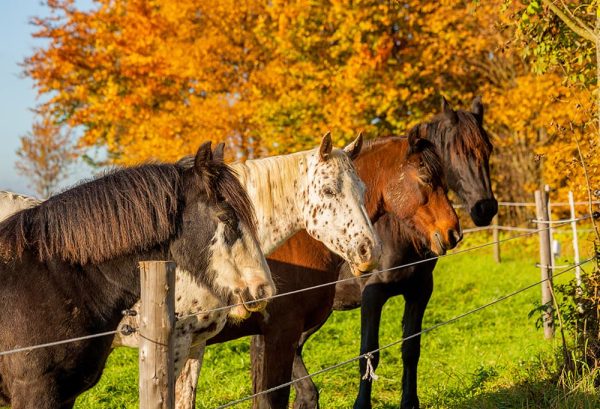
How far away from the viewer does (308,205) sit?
16.0 ft

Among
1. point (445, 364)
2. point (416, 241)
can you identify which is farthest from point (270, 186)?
point (445, 364)

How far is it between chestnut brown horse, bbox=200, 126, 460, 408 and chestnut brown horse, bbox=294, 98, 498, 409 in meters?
0.14

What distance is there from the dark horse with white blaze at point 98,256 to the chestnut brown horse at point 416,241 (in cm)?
233

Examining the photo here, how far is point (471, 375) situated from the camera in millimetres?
7281

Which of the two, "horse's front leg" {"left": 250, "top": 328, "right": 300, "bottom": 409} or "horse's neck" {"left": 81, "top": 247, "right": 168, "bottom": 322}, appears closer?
"horse's neck" {"left": 81, "top": 247, "right": 168, "bottom": 322}

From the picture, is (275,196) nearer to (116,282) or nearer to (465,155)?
(116,282)

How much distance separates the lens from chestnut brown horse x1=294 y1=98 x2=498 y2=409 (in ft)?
19.7

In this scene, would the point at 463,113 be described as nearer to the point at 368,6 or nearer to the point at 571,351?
the point at 571,351

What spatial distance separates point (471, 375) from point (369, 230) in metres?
3.16

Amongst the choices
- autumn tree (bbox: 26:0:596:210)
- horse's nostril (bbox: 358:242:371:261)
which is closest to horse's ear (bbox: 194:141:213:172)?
horse's nostril (bbox: 358:242:371:261)

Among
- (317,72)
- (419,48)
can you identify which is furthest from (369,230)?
(419,48)

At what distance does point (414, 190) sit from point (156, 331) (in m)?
3.27

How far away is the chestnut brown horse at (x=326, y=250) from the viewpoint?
5121 millimetres

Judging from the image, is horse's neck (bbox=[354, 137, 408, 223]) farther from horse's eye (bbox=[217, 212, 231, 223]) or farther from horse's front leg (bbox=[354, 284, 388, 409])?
horse's eye (bbox=[217, 212, 231, 223])
